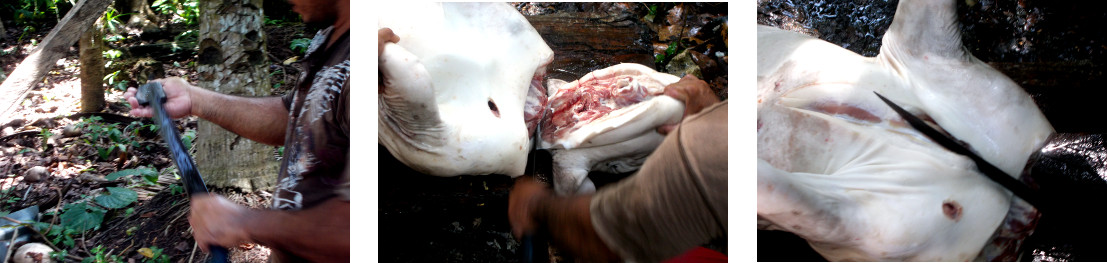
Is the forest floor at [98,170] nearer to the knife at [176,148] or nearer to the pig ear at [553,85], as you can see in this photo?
the knife at [176,148]

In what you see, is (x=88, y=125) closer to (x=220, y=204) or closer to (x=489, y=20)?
(x=220, y=204)

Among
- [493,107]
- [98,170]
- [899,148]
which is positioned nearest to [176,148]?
[493,107]

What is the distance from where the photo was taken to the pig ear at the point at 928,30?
1.59m

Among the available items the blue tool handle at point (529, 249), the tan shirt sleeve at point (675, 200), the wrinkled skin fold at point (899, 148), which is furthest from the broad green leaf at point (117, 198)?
the wrinkled skin fold at point (899, 148)

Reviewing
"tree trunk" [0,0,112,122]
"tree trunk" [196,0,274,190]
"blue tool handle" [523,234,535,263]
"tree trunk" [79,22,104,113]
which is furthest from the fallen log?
"tree trunk" [79,22,104,113]

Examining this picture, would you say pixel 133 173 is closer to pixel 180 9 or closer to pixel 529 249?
pixel 180 9

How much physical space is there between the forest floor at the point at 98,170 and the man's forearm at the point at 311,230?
24.1 inches

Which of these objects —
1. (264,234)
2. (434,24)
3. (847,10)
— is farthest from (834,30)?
(264,234)

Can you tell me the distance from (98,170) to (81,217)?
195 millimetres

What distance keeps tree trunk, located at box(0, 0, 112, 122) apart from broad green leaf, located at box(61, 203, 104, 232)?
301 mm

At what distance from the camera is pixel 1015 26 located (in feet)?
6.69

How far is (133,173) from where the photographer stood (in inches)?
75.2

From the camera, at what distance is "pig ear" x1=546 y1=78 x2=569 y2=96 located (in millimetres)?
1841

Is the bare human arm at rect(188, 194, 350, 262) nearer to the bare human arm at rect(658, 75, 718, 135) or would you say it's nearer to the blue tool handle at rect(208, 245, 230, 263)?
the blue tool handle at rect(208, 245, 230, 263)
